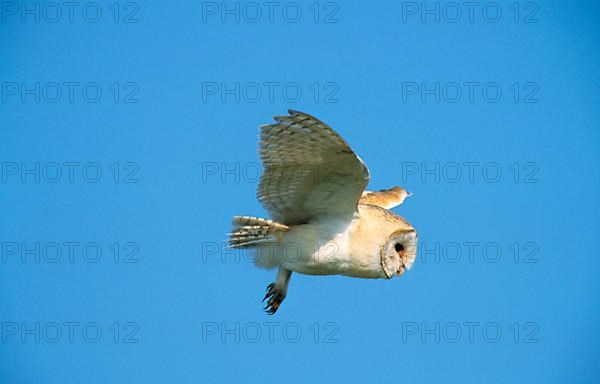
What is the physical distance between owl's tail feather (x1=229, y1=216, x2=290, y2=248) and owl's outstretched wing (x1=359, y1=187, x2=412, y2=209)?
192 centimetres

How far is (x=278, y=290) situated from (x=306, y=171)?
192 cm

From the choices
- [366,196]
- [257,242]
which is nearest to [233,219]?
[257,242]

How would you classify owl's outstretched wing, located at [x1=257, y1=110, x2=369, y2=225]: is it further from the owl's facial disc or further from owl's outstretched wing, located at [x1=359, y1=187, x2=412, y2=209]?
owl's outstretched wing, located at [x1=359, y1=187, x2=412, y2=209]

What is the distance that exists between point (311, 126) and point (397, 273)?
76.2 inches

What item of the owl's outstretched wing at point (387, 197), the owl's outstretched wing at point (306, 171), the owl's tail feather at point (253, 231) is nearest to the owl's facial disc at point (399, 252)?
the owl's outstretched wing at point (306, 171)

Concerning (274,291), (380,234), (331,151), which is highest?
(331,151)

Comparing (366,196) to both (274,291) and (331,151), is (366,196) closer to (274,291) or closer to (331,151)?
(274,291)

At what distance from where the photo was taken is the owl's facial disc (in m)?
8.33

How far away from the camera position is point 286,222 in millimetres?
8797

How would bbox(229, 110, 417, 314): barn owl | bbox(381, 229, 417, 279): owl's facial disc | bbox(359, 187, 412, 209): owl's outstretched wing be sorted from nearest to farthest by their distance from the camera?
1. bbox(229, 110, 417, 314): barn owl
2. bbox(381, 229, 417, 279): owl's facial disc
3. bbox(359, 187, 412, 209): owl's outstretched wing

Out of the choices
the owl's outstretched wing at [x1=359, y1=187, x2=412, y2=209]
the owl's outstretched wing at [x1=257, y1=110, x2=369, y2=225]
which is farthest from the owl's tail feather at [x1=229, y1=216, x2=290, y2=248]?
the owl's outstretched wing at [x1=359, y1=187, x2=412, y2=209]

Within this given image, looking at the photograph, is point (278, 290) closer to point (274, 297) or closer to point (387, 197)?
point (274, 297)

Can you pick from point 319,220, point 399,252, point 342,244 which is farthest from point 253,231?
point 399,252

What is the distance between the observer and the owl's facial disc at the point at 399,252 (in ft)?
27.3
